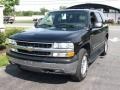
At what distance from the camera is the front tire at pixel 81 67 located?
6449mm

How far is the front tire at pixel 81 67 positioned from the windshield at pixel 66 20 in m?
0.91

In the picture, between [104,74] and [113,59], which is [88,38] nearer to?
A: [104,74]

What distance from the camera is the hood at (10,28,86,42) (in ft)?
20.3

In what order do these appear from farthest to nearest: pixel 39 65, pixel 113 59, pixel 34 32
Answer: pixel 113 59 → pixel 34 32 → pixel 39 65

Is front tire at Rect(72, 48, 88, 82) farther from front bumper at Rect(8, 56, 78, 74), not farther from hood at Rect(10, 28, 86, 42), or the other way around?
hood at Rect(10, 28, 86, 42)

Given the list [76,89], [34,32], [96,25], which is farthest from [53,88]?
[96,25]

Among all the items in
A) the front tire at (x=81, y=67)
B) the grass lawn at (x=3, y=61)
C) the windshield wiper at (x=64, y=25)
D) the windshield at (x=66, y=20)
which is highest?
the windshield at (x=66, y=20)

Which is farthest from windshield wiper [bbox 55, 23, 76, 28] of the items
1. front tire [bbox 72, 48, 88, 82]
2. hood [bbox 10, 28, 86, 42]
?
front tire [bbox 72, 48, 88, 82]

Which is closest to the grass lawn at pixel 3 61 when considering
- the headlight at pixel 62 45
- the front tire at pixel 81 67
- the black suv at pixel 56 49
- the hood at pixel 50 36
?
the black suv at pixel 56 49

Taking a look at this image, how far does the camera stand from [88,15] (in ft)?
25.5

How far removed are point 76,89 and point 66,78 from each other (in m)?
0.88

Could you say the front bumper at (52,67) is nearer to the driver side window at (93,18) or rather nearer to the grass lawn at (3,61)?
the driver side window at (93,18)

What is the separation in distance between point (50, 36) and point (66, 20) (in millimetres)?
1562

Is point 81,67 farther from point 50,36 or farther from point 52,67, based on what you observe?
point 50,36
